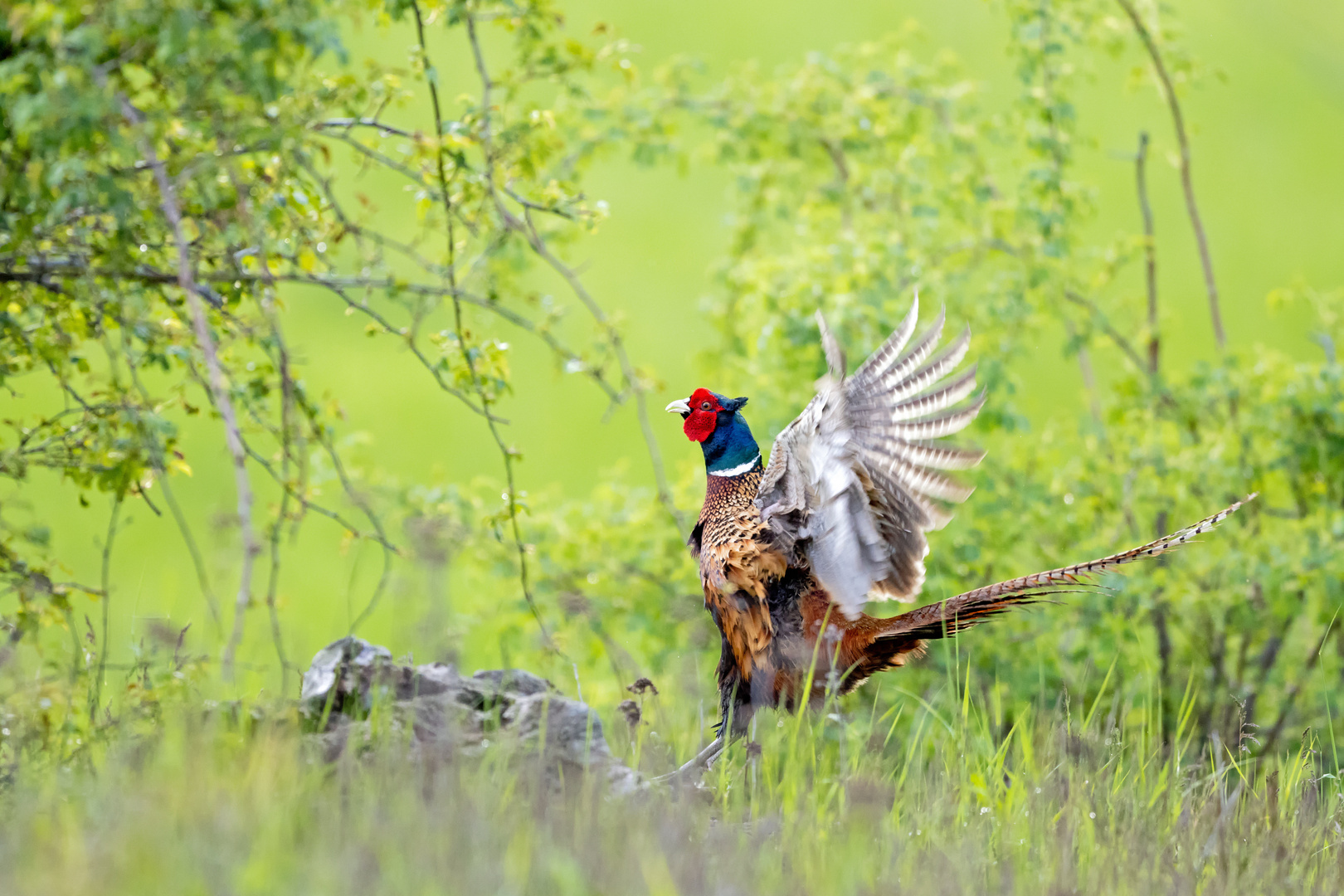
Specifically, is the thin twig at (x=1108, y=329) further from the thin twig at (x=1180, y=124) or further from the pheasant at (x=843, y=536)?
the pheasant at (x=843, y=536)

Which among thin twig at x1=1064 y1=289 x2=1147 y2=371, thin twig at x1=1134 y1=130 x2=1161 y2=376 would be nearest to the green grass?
thin twig at x1=1064 y1=289 x2=1147 y2=371

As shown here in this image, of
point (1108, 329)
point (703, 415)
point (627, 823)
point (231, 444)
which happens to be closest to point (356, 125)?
point (231, 444)

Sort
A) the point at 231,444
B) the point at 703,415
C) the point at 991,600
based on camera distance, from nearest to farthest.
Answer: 1. the point at 231,444
2. the point at 991,600
3. the point at 703,415

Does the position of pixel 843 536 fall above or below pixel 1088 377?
below

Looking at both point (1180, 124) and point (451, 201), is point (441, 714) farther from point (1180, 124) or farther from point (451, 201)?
point (1180, 124)

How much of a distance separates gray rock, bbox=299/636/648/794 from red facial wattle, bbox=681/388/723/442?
49.4 inches

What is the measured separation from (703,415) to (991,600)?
1.16 metres

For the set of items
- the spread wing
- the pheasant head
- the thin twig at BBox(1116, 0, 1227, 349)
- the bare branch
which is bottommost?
the spread wing

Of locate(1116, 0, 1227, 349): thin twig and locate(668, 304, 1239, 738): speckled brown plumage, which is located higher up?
locate(1116, 0, 1227, 349): thin twig

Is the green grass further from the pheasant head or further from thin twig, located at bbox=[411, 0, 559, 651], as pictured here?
the pheasant head

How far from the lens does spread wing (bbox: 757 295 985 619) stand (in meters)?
3.45

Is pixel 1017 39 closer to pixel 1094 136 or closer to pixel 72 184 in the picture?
pixel 1094 136

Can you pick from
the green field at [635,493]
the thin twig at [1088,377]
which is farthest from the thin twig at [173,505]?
the thin twig at [1088,377]

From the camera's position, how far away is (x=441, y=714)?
9.80 ft
